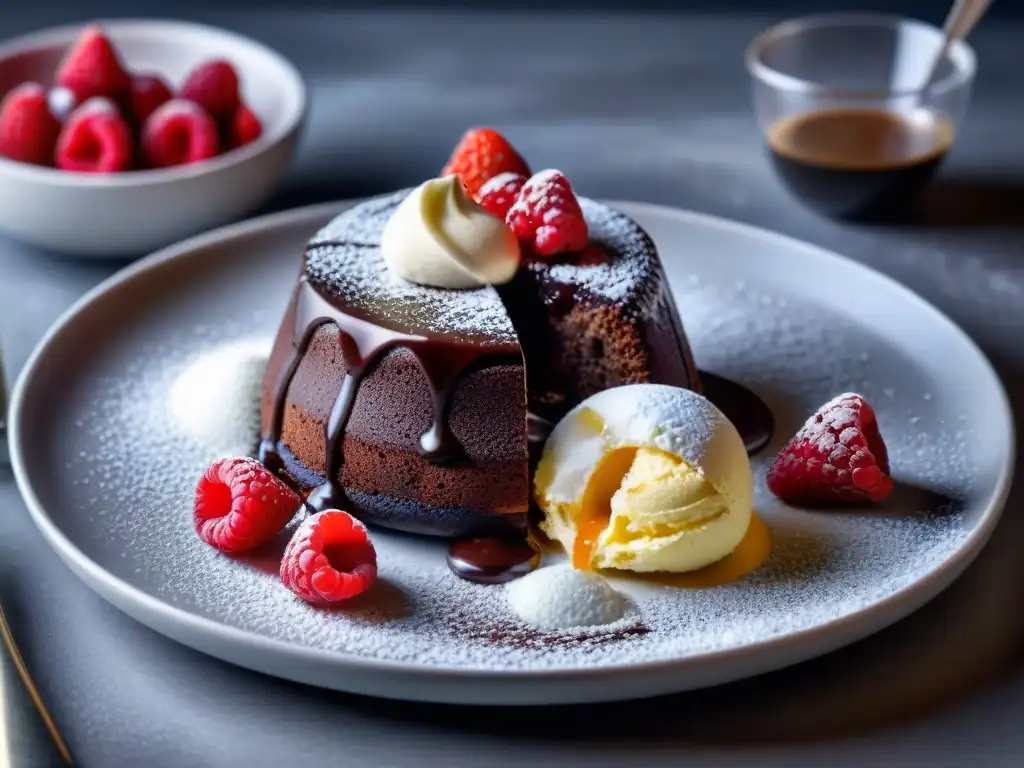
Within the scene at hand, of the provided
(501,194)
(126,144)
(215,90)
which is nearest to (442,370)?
(501,194)

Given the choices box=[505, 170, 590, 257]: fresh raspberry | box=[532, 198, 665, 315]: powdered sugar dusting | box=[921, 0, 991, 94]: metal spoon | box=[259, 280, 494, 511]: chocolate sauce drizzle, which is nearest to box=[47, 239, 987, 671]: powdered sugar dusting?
box=[259, 280, 494, 511]: chocolate sauce drizzle

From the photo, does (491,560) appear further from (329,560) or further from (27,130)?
(27,130)

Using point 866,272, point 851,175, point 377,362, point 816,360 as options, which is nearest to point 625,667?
point 377,362

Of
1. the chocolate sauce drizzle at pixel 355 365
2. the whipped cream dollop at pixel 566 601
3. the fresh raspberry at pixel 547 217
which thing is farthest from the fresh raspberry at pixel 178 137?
the whipped cream dollop at pixel 566 601

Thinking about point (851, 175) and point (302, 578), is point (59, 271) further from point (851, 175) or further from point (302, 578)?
point (851, 175)

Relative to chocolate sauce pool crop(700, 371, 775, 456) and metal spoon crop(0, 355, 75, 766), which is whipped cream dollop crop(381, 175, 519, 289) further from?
metal spoon crop(0, 355, 75, 766)
